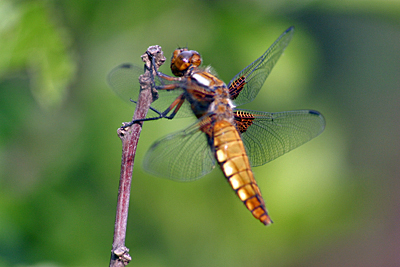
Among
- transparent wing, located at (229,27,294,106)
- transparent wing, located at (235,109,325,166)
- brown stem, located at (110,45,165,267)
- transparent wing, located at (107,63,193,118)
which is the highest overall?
transparent wing, located at (229,27,294,106)

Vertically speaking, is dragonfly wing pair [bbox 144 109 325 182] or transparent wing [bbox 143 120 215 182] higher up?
dragonfly wing pair [bbox 144 109 325 182]

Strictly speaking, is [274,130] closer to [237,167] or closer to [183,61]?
[237,167]

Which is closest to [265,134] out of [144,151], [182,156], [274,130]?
[274,130]

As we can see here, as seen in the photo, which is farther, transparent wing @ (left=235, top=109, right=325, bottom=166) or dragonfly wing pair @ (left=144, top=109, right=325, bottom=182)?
transparent wing @ (left=235, top=109, right=325, bottom=166)

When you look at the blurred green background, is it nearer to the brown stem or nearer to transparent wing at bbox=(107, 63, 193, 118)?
transparent wing at bbox=(107, 63, 193, 118)

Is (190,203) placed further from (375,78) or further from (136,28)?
(375,78)

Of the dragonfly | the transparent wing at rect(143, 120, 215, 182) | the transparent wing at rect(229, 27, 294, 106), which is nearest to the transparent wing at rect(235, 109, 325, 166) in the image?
the dragonfly
